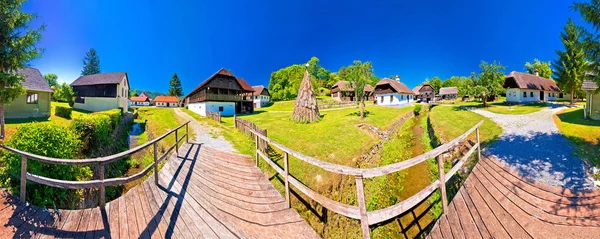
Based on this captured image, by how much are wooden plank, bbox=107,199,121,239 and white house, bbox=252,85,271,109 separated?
5439 cm

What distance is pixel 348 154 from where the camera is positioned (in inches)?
494

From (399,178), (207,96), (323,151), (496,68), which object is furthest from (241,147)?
(496,68)

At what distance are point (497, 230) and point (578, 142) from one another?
11007mm

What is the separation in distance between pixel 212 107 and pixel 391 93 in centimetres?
3479

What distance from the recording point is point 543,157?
315 inches

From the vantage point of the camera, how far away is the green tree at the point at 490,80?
26.6 m

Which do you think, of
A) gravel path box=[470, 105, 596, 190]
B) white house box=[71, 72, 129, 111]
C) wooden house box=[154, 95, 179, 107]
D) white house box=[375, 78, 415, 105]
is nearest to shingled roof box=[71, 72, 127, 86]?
white house box=[71, 72, 129, 111]

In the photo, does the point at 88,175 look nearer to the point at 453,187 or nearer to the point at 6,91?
the point at 6,91

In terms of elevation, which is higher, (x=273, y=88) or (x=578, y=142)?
(x=273, y=88)

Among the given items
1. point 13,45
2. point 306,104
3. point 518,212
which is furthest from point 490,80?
point 13,45

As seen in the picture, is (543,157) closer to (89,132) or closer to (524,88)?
(89,132)

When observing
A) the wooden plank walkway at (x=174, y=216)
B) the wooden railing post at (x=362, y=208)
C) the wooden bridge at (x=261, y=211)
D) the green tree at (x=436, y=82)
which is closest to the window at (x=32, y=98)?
the wooden plank walkway at (x=174, y=216)

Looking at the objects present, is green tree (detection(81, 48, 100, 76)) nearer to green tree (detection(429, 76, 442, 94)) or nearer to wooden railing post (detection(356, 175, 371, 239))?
wooden railing post (detection(356, 175, 371, 239))

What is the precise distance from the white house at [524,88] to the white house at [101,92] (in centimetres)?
6132
